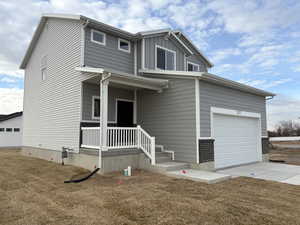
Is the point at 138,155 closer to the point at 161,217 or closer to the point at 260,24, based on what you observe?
the point at 161,217

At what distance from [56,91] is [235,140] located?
29.8ft

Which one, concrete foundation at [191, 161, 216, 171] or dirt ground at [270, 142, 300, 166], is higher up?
concrete foundation at [191, 161, 216, 171]

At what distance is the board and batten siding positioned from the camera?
31.3ft

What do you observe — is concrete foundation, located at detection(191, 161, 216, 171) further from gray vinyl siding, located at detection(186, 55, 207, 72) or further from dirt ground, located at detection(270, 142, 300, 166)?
gray vinyl siding, located at detection(186, 55, 207, 72)

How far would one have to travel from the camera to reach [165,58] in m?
12.0

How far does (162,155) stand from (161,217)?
4987 mm

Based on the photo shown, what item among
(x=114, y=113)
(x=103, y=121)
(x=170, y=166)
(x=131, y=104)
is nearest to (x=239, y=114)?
(x=170, y=166)

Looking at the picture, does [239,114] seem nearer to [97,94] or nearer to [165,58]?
[165,58]

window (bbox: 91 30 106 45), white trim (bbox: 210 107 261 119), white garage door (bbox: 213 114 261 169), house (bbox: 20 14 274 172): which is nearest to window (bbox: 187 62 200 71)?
house (bbox: 20 14 274 172)

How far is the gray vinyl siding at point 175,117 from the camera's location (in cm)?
821

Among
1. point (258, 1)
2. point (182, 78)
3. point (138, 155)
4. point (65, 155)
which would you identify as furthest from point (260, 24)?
point (65, 155)

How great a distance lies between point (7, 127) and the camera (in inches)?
899

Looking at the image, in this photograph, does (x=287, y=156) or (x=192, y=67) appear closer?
(x=192, y=67)

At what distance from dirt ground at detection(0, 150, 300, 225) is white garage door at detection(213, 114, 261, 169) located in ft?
7.30
